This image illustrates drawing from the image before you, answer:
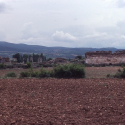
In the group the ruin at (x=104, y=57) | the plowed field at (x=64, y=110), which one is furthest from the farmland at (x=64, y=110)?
the ruin at (x=104, y=57)

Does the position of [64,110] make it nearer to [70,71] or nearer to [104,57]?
[70,71]

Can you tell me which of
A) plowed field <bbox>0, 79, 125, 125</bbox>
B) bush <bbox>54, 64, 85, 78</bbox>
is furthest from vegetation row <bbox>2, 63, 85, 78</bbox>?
plowed field <bbox>0, 79, 125, 125</bbox>

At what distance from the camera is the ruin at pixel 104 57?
148ft

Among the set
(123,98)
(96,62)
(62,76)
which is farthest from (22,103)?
(96,62)

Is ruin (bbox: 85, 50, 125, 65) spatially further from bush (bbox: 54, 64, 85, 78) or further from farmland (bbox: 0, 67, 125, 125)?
farmland (bbox: 0, 67, 125, 125)

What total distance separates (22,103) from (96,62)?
120 feet

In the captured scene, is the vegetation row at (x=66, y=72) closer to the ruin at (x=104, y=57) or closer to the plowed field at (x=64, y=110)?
the plowed field at (x=64, y=110)

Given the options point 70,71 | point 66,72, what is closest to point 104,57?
point 70,71

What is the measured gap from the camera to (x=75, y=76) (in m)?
21.8

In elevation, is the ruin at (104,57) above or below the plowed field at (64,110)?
above

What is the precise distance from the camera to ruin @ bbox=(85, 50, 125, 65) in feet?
148

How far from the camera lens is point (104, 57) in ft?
148

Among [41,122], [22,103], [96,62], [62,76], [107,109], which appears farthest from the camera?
[96,62]

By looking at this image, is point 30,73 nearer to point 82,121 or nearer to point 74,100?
point 74,100
